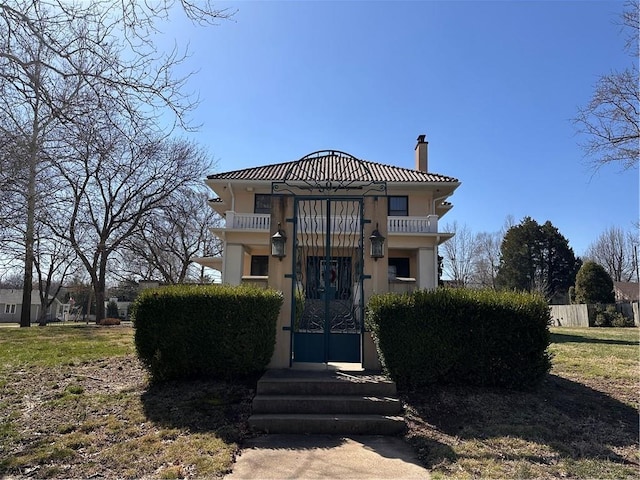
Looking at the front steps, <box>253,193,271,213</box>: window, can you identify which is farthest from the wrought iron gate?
<box>253,193,271,213</box>: window

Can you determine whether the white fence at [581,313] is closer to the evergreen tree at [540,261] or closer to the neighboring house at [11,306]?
the evergreen tree at [540,261]

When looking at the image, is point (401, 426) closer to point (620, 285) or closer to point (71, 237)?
point (71, 237)

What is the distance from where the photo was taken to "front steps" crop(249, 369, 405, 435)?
15.9ft

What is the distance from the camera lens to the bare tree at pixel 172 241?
1022 inches

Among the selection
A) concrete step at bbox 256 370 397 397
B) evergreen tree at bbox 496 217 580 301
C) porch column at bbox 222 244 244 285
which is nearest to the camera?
concrete step at bbox 256 370 397 397

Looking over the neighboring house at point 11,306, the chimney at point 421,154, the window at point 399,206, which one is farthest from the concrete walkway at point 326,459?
the neighboring house at point 11,306

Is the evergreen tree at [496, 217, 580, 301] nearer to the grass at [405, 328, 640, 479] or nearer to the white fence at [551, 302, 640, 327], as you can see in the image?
the white fence at [551, 302, 640, 327]

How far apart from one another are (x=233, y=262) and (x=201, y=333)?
14107 mm

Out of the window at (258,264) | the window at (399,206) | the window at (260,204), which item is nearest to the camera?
the window at (260,204)

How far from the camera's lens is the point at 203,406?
5316 mm

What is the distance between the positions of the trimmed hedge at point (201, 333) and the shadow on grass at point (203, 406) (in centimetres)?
23

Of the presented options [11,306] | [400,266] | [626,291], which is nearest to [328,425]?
[400,266]

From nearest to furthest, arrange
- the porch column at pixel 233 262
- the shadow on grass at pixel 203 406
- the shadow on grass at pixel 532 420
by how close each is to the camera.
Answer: the shadow on grass at pixel 532 420
the shadow on grass at pixel 203 406
the porch column at pixel 233 262

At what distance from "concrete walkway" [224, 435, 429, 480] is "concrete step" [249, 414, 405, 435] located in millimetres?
94
